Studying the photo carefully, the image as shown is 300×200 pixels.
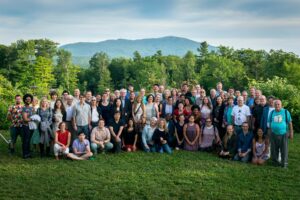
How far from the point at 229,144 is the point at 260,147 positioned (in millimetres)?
916

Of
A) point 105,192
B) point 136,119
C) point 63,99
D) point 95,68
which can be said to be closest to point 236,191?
point 105,192

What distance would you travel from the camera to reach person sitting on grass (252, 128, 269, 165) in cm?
928

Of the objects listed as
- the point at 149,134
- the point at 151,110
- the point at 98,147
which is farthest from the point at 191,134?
the point at 98,147

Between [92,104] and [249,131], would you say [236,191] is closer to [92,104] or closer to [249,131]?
[249,131]

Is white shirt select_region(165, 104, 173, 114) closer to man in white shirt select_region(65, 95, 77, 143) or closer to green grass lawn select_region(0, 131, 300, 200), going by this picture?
green grass lawn select_region(0, 131, 300, 200)

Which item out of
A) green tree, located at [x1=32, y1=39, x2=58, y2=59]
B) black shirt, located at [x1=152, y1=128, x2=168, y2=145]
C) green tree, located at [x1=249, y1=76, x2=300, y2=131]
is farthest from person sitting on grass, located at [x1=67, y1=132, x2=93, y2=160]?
green tree, located at [x1=32, y1=39, x2=58, y2=59]

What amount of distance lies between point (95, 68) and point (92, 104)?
2404 inches

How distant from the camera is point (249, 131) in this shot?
9.56 metres

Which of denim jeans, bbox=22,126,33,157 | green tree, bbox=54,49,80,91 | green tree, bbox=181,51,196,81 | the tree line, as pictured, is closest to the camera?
denim jeans, bbox=22,126,33,157

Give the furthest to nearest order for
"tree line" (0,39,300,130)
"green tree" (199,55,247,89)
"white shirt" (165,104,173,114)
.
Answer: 1. "green tree" (199,55,247,89)
2. "tree line" (0,39,300,130)
3. "white shirt" (165,104,173,114)

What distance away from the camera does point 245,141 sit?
31.2ft

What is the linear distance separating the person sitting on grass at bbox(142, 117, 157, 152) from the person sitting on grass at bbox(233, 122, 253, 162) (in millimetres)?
2546

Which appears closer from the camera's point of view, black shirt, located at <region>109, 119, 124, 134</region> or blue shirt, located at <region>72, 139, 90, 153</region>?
blue shirt, located at <region>72, 139, 90, 153</region>

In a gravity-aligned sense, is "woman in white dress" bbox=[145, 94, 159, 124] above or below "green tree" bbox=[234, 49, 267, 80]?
below
